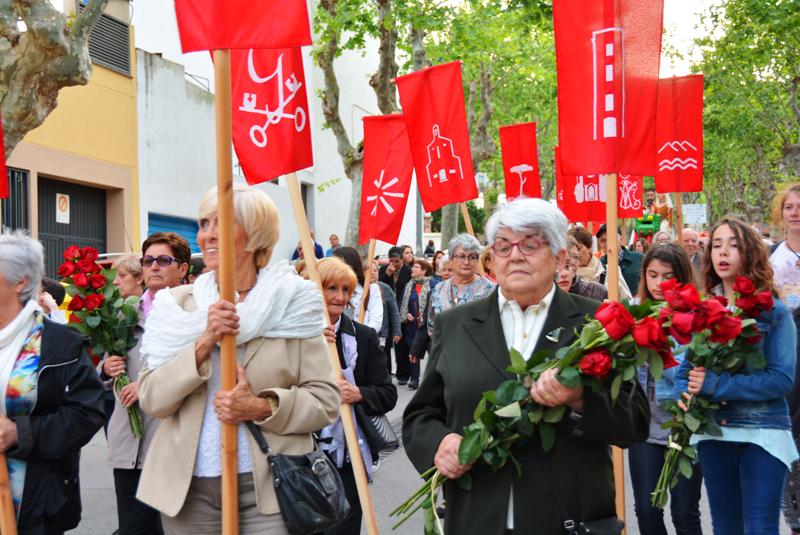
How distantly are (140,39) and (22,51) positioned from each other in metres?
13.4

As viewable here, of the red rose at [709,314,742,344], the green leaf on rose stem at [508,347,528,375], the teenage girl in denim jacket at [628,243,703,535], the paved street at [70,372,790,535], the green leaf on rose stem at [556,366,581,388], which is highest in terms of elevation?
the red rose at [709,314,742,344]

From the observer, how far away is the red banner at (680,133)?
35.4 ft

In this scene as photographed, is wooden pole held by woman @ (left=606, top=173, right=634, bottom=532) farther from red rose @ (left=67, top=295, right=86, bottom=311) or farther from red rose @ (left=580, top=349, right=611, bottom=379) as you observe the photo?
red rose @ (left=67, top=295, right=86, bottom=311)

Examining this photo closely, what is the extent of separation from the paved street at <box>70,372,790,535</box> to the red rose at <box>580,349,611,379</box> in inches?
169

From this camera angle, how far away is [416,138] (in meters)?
9.22

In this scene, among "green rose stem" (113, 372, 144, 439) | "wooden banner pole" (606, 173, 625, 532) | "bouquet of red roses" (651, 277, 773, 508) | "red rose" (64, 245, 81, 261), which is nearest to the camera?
"bouquet of red roses" (651, 277, 773, 508)

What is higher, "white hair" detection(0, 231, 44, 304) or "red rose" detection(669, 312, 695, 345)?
"white hair" detection(0, 231, 44, 304)

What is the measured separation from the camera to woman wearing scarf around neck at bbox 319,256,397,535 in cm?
550

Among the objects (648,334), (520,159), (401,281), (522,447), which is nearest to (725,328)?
(648,334)

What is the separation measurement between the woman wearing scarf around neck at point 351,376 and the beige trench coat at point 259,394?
1.63m

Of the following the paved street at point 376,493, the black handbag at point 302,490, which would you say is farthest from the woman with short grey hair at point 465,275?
the black handbag at point 302,490

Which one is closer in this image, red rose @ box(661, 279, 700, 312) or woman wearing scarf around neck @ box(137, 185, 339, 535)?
red rose @ box(661, 279, 700, 312)

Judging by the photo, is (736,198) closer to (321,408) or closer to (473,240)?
(473,240)

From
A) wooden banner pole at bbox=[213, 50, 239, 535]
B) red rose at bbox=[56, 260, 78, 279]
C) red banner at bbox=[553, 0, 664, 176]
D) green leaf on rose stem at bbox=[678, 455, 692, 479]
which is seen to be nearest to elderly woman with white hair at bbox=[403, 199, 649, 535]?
wooden banner pole at bbox=[213, 50, 239, 535]
